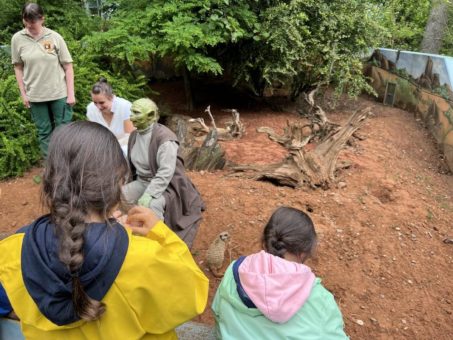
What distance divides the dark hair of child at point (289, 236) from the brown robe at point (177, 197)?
1.42 m

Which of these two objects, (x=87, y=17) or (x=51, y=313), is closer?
(x=51, y=313)

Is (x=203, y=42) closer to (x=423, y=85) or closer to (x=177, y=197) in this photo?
(x=177, y=197)

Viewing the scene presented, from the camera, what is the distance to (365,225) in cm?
370

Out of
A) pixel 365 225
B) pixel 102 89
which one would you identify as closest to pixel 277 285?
pixel 365 225

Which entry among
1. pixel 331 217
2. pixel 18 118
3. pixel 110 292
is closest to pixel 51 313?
pixel 110 292

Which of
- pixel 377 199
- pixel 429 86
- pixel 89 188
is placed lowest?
pixel 377 199

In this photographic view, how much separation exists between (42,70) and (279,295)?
12.5 feet

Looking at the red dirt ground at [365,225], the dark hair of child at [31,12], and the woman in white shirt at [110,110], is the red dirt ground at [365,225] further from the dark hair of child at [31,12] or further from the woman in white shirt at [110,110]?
the dark hair of child at [31,12]

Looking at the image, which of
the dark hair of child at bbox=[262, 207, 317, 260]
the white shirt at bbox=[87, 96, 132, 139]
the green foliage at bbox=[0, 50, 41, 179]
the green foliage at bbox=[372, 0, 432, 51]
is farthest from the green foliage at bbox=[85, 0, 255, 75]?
the green foliage at bbox=[372, 0, 432, 51]

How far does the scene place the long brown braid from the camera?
114cm

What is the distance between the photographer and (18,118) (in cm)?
528

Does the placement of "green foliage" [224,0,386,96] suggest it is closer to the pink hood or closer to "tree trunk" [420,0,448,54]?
"tree trunk" [420,0,448,54]

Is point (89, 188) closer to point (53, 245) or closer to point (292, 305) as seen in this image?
point (53, 245)

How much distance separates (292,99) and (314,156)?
4.46 meters
